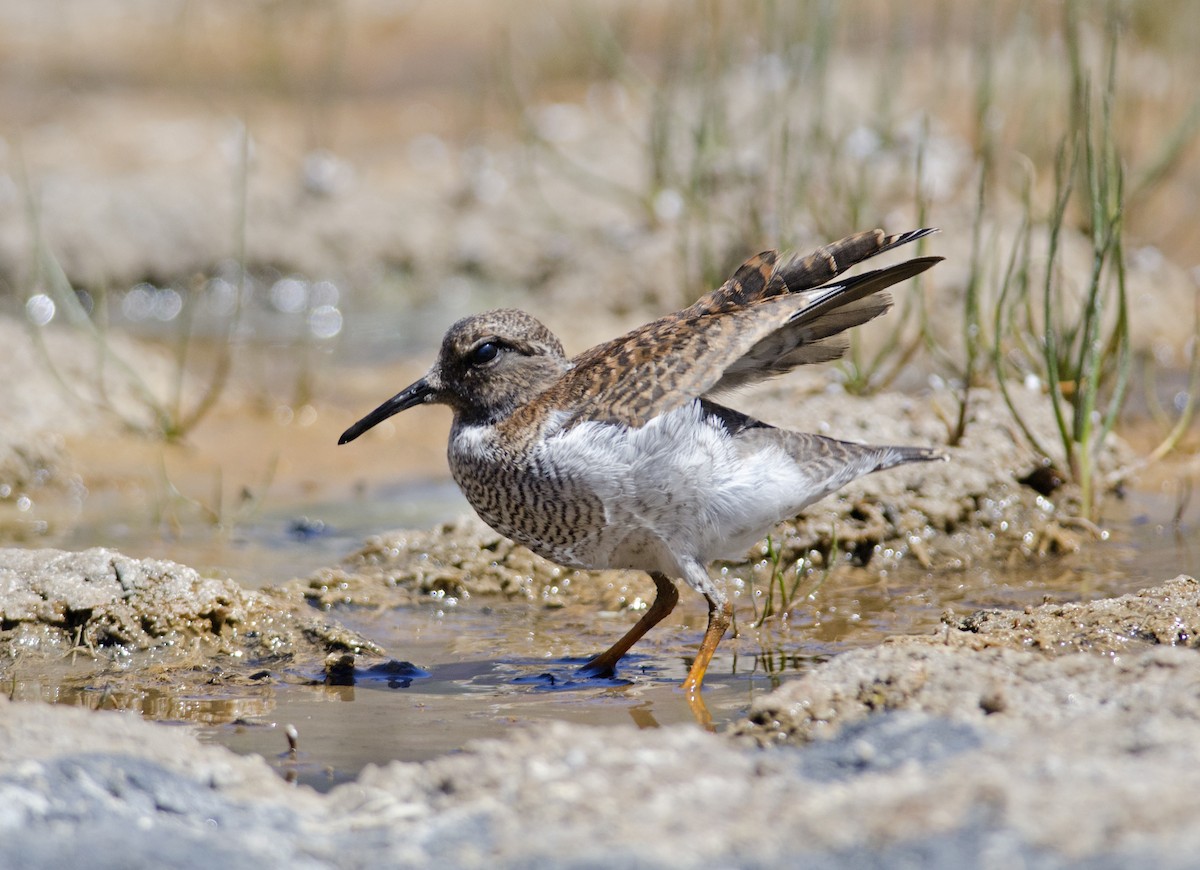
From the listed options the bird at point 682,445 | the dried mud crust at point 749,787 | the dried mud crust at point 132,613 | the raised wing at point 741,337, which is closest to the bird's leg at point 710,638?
the bird at point 682,445

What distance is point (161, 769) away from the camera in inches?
132

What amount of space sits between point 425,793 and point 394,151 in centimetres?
1324

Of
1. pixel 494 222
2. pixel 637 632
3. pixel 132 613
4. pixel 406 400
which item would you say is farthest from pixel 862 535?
pixel 494 222

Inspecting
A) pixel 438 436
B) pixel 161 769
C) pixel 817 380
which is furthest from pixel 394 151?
pixel 161 769

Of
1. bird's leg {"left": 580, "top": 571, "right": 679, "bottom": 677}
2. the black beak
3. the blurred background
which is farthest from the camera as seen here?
the blurred background

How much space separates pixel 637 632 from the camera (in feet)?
16.6

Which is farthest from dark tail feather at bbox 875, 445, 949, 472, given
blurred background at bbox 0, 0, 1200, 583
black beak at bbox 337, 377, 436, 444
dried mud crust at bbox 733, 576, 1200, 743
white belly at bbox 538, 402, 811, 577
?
black beak at bbox 337, 377, 436, 444

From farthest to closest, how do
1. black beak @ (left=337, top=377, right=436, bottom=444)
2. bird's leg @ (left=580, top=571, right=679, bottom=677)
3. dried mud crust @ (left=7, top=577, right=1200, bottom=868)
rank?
black beak @ (left=337, top=377, right=436, bottom=444), bird's leg @ (left=580, top=571, right=679, bottom=677), dried mud crust @ (left=7, top=577, right=1200, bottom=868)

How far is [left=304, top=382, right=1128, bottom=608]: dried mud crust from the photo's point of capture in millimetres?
5988

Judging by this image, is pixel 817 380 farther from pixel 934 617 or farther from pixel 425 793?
pixel 425 793

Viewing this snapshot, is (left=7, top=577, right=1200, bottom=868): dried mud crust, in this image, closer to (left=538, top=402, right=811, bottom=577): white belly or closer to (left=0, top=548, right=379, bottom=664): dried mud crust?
(left=538, top=402, right=811, bottom=577): white belly

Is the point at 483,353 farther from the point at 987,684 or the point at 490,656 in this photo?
the point at 987,684

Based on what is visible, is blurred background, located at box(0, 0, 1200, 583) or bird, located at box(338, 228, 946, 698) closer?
bird, located at box(338, 228, 946, 698)

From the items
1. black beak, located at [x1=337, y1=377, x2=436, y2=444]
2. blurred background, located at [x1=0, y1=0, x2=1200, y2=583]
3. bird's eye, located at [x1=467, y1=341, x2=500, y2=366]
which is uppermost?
blurred background, located at [x1=0, y1=0, x2=1200, y2=583]
